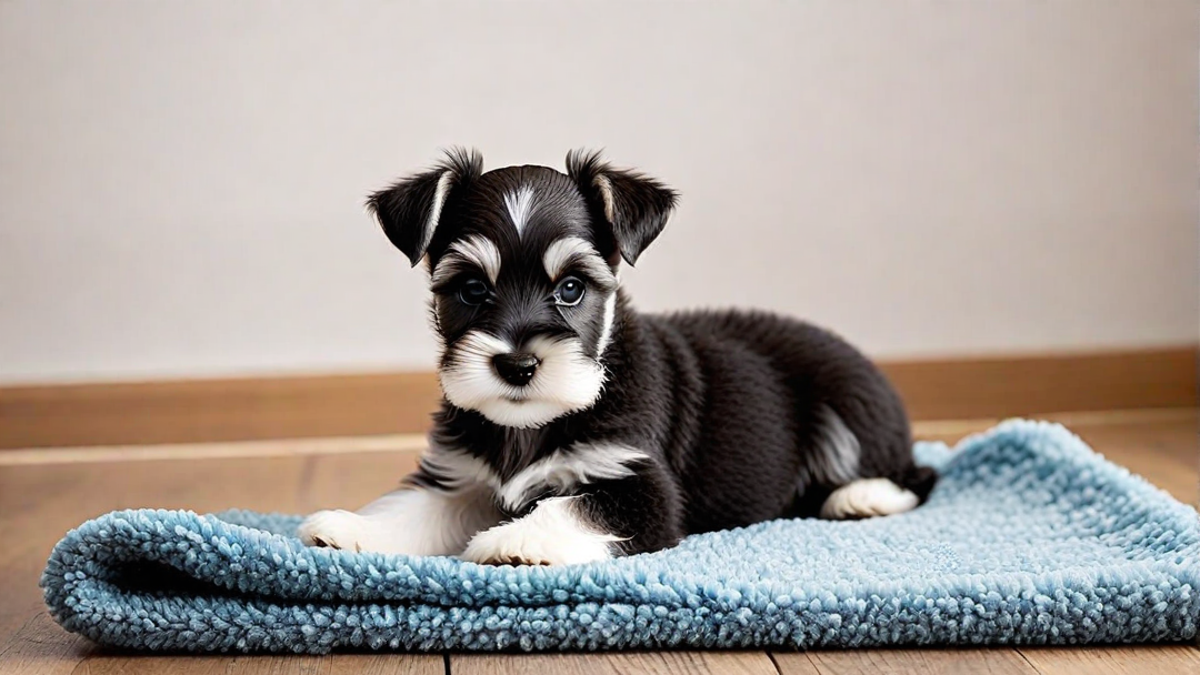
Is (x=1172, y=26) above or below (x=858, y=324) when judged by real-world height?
above

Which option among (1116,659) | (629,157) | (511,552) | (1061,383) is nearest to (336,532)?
(511,552)

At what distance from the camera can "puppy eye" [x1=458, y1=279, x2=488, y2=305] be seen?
8.27 feet

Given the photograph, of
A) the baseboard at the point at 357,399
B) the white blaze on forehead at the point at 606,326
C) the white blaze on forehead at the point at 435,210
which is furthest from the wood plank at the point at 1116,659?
the baseboard at the point at 357,399

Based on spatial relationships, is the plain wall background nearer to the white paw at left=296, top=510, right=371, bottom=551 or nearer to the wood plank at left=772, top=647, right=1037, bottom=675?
the white paw at left=296, top=510, right=371, bottom=551

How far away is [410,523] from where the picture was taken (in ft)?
8.79

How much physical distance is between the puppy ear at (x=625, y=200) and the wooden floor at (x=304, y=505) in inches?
32.1

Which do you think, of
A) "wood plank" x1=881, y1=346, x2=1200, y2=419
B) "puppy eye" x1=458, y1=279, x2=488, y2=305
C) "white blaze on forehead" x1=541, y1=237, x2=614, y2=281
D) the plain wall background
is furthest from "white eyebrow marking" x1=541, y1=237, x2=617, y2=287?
"wood plank" x1=881, y1=346, x2=1200, y2=419

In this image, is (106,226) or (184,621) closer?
(184,621)

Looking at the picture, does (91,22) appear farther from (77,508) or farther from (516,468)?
(516,468)

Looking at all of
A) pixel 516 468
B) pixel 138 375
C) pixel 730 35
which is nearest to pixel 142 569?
pixel 516 468

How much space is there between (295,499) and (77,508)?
1.99 ft

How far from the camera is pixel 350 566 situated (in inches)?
90.5

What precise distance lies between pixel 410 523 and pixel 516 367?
1.62 feet

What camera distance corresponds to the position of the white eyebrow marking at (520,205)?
2.51 meters
